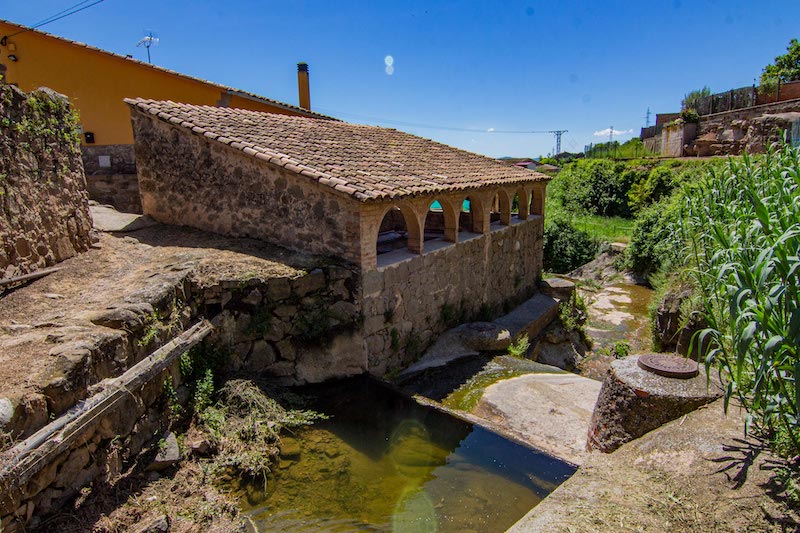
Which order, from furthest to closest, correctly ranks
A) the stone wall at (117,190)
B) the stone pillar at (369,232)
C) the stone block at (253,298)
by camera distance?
the stone wall at (117,190) → the stone pillar at (369,232) → the stone block at (253,298)

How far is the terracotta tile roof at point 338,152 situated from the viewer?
26.0 ft

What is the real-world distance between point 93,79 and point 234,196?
7.86 metres

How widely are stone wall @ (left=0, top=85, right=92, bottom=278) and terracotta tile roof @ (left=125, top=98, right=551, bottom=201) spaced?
6.28ft

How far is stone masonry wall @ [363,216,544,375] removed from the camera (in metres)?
8.25

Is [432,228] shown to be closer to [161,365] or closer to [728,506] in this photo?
[161,365]

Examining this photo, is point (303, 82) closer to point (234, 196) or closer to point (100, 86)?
point (100, 86)

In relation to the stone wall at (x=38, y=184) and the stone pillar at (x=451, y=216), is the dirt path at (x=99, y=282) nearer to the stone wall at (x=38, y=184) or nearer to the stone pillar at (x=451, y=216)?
the stone wall at (x=38, y=184)

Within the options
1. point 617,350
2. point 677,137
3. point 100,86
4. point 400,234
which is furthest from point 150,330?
point 677,137

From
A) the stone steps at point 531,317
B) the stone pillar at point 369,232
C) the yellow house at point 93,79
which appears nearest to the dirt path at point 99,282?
the stone pillar at point 369,232

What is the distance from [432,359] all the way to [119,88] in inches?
441

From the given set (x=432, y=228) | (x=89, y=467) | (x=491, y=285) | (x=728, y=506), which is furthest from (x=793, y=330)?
(x=432, y=228)

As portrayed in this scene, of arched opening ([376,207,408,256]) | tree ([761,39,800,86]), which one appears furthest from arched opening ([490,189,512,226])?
tree ([761,39,800,86])

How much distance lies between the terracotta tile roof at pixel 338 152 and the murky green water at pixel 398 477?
3.32m

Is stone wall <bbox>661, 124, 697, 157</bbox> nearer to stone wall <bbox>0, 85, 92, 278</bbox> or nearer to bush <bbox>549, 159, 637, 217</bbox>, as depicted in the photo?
bush <bbox>549, 159, 637, 217</bbox>
